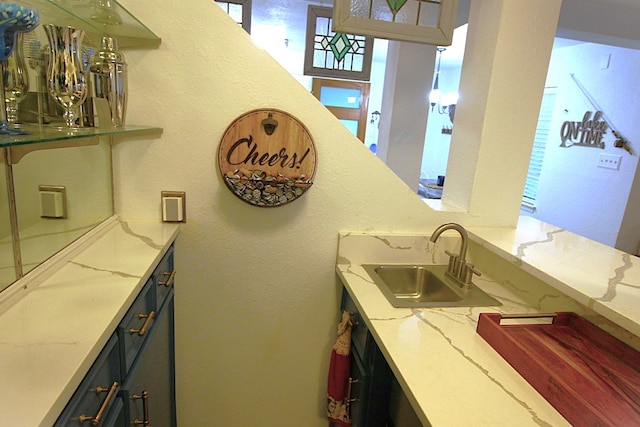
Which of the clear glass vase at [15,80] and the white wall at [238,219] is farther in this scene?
the white wall at [238,219]

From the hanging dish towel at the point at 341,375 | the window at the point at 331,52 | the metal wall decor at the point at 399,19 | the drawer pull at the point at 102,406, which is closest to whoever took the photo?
the drawer pull at the point at 102,406

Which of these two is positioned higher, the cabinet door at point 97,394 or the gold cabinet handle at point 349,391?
the cabinet door at point 97,394

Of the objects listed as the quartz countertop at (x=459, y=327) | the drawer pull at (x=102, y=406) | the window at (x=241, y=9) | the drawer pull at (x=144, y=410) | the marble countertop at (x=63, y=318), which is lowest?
the drawer pull at (x=144, y=410)

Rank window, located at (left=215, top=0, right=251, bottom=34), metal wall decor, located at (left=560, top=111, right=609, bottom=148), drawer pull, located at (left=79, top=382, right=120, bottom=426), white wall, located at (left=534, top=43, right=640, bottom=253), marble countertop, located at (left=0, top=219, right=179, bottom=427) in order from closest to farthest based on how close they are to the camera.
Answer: marble countertop, located at (left=0, top=219, right=179, bottom=427), drawer pull, located at (left=79, top=382, right=120, bottom=426), window, located at (left=215, top=0, right=251, bottom=34), white wall, located at (left=534, top=43, right=640, bottom=253), metal wall decor, located at (left=560, top=111, right=609, bottom=148)

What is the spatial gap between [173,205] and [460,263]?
3.79ft

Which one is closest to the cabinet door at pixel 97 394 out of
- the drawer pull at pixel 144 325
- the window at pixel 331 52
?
the drawer pull at pixel 144 325

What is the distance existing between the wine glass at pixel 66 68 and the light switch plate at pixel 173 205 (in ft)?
1.54

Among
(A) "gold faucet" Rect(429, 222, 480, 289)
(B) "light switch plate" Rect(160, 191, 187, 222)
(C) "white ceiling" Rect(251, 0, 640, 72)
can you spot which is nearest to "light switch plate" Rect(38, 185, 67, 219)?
(B) "light switch plate" Rect(160, 191, 187, 222)

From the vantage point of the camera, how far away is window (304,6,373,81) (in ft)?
7.30

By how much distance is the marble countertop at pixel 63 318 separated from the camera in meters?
0.64

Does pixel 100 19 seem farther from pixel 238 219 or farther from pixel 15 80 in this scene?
pixel 238 219

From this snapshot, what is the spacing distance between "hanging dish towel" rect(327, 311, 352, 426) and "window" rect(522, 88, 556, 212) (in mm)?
3573

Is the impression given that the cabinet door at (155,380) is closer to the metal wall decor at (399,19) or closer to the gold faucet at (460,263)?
the gold faucet at (460,263)

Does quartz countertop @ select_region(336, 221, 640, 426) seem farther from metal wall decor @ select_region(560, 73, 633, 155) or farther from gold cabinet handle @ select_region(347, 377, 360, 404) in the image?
metal wall decor @ select_region(560, 73, 633, 155)
